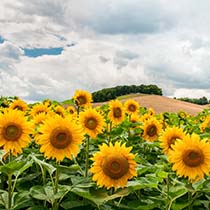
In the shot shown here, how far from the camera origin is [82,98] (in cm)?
655

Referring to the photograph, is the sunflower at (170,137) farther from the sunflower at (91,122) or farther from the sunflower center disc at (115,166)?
the sunflower center disc at (115,166)

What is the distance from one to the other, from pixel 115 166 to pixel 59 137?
1.75 feet

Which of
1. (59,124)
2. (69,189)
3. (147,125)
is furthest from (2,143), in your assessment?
(147,125)

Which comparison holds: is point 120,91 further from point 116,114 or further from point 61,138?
point 61,138

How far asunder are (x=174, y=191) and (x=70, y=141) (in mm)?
806

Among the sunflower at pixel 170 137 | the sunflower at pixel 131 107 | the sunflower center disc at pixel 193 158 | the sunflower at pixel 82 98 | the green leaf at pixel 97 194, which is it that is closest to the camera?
the green leaf at pixel 97 194

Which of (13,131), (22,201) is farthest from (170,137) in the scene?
(22,201)

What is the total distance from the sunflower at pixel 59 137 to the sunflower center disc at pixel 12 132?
31cm

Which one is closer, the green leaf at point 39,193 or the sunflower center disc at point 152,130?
the green leaf at point 39,193

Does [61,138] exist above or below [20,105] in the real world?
below

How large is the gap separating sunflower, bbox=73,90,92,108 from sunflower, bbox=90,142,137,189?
3.33 m

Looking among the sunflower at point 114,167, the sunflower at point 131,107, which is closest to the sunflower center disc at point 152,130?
the sunflower at point 131,107

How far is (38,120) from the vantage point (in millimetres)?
4902

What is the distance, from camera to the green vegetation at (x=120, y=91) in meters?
31.1
